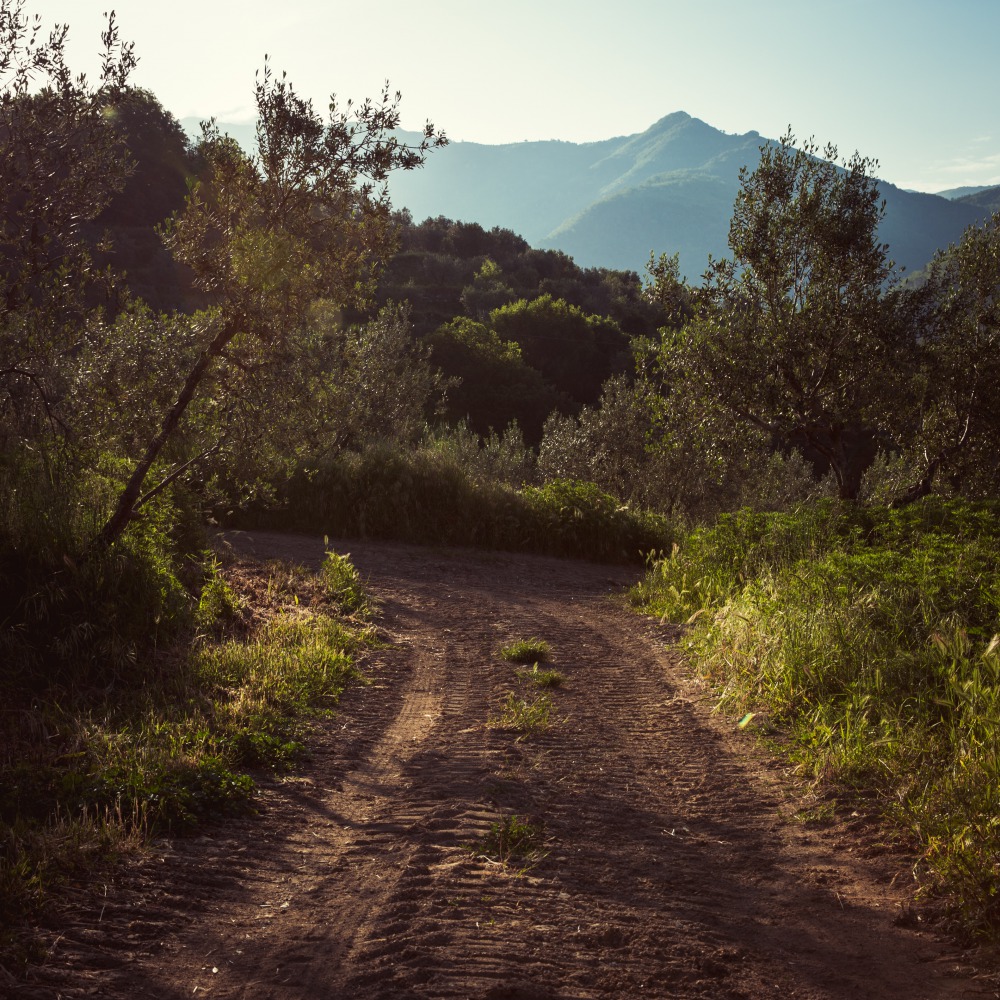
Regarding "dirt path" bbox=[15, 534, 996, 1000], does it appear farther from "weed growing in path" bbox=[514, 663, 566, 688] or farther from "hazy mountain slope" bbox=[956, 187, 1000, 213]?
"hazy mountain slope" bbox=[956, 187, 1000, 213]

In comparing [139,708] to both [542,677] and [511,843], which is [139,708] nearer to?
[511,843]

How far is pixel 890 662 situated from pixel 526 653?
3.85 m

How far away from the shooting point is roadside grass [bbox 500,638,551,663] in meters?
9.30

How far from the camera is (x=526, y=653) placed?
9.35m

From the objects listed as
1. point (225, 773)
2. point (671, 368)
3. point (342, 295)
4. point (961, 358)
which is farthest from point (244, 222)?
point (961, 358)

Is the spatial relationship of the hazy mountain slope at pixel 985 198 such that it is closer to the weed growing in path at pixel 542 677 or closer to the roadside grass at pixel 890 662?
the roadside grass at pixel 890 662

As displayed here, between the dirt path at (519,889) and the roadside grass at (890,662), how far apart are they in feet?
1.23

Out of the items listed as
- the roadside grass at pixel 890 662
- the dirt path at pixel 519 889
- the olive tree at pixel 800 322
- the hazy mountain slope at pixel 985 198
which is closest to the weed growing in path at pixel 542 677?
the dirt path at pixel 519 889

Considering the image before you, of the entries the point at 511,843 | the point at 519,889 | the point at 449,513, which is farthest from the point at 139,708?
the point at 449,513

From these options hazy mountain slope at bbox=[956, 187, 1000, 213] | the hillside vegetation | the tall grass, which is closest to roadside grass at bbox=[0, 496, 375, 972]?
the hillside vegetation

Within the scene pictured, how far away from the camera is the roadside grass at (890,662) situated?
461cm

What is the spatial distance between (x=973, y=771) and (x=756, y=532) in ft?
22.7

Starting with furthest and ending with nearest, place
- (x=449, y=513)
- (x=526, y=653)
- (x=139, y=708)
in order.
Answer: (x=449, y=513) < (x=526, y=653) < (x=139, y=708)

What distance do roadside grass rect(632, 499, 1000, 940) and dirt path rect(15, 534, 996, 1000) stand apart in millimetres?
376
